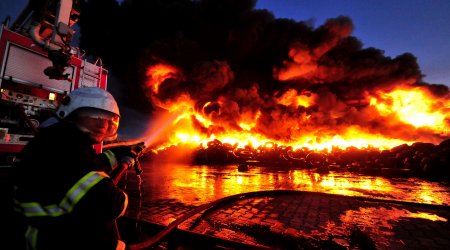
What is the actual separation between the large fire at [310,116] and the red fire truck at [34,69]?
1658 cm

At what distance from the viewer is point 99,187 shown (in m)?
1.41

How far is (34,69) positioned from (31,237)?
19.6 ft

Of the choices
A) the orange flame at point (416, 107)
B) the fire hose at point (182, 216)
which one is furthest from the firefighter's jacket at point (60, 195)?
the orange flame at point (416, 107)

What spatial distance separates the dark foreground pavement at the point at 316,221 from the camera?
11.2 ft

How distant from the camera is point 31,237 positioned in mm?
1424

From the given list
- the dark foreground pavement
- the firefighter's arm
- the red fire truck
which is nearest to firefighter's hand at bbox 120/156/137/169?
the firefighter's arm

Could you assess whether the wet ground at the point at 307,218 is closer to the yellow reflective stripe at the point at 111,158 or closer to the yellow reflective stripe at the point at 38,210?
the yellow reflective stripe at the point at 111,158

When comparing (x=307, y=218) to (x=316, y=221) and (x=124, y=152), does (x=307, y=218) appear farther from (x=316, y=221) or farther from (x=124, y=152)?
(x=124, y=152)

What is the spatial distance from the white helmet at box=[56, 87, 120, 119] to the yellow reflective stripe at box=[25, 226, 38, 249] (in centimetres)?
90

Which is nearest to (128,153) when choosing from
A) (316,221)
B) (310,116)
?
(316,221)

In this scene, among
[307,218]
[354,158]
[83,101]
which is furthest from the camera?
[354,158]

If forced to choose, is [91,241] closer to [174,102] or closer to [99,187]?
[99,187]

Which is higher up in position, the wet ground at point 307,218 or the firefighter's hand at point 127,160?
the firefighter's hand at point 127,160

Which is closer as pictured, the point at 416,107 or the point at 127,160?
the point at 127,160
